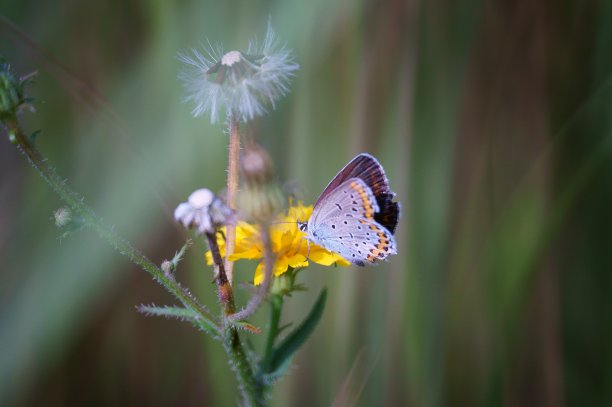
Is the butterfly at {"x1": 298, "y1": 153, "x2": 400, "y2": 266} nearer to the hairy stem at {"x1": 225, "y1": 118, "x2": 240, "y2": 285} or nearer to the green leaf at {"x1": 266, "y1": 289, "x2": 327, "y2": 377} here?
the green leaf at {"x1": 266, "y1": 289, "x2": 327, "y2": 377}

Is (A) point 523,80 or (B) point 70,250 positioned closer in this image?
(B) point 70,250

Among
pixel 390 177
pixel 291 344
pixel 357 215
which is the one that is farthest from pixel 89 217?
pixel 390 177

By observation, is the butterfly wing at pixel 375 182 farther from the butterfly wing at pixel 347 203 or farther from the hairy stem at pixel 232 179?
the hairy stem at pixel 232 179

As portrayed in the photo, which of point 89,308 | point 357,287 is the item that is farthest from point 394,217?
point 89,308

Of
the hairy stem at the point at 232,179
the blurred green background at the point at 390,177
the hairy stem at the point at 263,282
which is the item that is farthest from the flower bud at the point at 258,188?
the blurred green background at the point at 390,177

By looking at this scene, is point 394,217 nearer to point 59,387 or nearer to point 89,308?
point 89,308

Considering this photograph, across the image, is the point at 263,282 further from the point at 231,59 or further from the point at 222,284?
the point at 231,59
